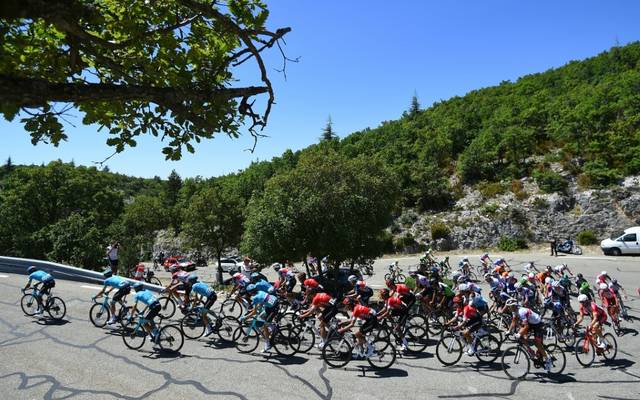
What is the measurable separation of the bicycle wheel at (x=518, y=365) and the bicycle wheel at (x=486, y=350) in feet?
1.13

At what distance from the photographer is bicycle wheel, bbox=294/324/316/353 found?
11.2 m

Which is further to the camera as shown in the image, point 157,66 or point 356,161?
point 356,161

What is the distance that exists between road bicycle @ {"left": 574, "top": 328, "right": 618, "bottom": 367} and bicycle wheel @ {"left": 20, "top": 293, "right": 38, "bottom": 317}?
1581 centimetres

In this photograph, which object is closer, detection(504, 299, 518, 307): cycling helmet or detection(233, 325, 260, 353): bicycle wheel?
detection(233, 325, 260, 353): bicycle wheel

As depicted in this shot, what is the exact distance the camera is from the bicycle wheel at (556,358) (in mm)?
9750

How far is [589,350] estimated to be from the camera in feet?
35.1

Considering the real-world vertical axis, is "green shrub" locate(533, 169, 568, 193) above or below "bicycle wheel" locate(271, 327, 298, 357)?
above

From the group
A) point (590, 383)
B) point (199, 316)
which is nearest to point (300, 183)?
point (199, 316)

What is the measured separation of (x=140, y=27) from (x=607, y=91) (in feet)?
184

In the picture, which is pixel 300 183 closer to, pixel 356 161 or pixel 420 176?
pixel 356 161

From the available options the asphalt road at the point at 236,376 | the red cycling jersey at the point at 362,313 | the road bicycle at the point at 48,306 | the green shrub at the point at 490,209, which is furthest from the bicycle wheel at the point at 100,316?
the green shrub at the point at 490,209

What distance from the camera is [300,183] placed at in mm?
20484

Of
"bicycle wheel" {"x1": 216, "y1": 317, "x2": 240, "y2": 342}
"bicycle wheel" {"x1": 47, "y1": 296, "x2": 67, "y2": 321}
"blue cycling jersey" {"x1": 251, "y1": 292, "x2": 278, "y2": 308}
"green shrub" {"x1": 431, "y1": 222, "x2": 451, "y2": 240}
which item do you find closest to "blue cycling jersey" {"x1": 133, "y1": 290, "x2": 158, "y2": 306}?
"bicycle wheel" {"x1": 216, "y1": 317, "x2": 240, "y2": 342}

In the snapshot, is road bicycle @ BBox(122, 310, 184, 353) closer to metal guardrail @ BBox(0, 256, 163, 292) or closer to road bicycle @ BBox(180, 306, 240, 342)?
road bicycle @ BBox(180, 306, 240, 342)
